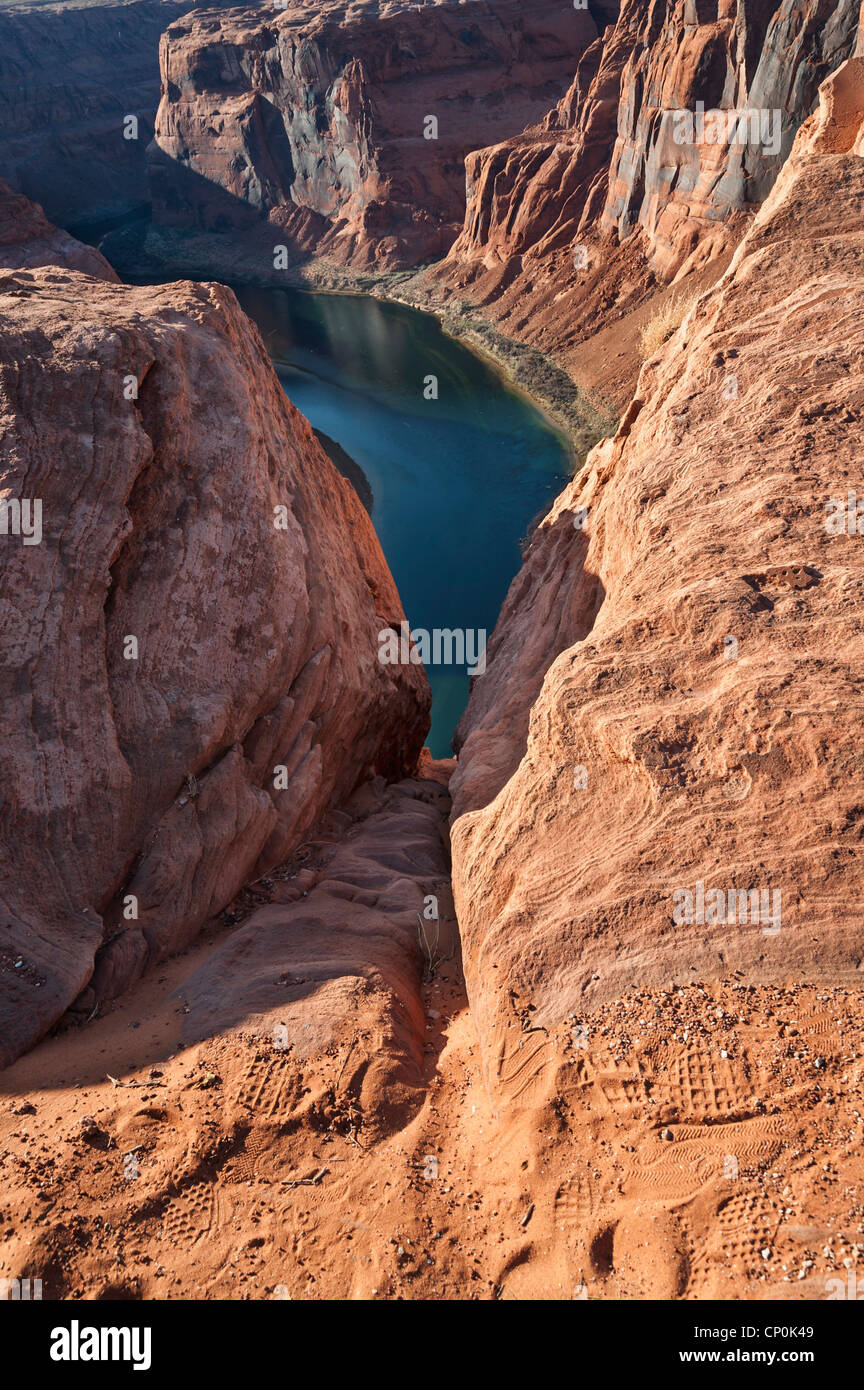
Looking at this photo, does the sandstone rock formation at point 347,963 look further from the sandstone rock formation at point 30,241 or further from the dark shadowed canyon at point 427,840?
the sandstone rock formation at point 30,241

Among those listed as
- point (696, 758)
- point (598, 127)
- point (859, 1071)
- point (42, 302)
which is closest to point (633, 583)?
point (696, 758)

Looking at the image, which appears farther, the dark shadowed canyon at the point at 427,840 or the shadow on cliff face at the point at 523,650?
the shadow on cliff face at the point at 523,650

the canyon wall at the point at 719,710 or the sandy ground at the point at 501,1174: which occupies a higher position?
the canyon wall at the point at 719,710

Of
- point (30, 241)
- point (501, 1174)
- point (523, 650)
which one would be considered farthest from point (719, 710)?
point (30, 241)

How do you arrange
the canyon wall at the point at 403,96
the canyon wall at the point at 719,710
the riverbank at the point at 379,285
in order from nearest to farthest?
1. the canyon wall at the point at 719,710
2. the riverbank at the point at 379,285
3. the canyon wall at the point at 403,96

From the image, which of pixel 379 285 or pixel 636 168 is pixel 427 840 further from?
pixel 379 285

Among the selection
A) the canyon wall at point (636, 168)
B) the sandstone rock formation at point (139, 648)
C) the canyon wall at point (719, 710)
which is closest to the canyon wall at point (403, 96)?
the canyon wall at point (636, 168)
